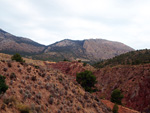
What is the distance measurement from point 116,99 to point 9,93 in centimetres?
3072

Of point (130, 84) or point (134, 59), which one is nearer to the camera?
point (130, 84)

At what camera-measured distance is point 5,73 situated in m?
12.5

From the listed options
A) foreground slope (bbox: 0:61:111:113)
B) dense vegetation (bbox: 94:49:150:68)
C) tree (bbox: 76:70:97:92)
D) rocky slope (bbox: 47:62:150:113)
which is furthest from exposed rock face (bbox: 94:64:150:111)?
foreground slope (bbox: 0:61:111:113)

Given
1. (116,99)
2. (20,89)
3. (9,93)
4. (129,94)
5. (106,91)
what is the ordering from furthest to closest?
(106,91) → (129,94) → (116,99) → (20,89) → (9,93)

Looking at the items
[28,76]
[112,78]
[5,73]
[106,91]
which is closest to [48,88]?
[28,76]

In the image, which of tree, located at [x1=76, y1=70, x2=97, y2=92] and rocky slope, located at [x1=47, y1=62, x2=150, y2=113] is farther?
tree, located at [x1=76, y1=70, x2=97, y2=92]

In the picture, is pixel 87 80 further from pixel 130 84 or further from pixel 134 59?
pixel 134 59

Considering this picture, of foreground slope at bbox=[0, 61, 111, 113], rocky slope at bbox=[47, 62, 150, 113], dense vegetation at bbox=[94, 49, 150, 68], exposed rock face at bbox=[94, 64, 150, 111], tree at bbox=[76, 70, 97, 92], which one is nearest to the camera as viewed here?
foreground slope at bbox=[0, 61, 111, 113]

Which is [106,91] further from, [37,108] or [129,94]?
[37,108]

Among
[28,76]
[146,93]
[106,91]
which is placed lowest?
[106,91]

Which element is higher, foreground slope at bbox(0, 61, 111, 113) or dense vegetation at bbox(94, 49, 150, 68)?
dense vegetation at bbox(94, 49, 150, 68)

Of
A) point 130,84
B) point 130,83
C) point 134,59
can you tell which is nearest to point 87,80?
point 130,84

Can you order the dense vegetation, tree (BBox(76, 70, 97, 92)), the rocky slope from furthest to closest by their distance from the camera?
the dense vegetation, tree (BBox(76, 70, 97, 92)), the rocky slope

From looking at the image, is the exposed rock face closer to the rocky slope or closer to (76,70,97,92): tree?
the rocky slope
